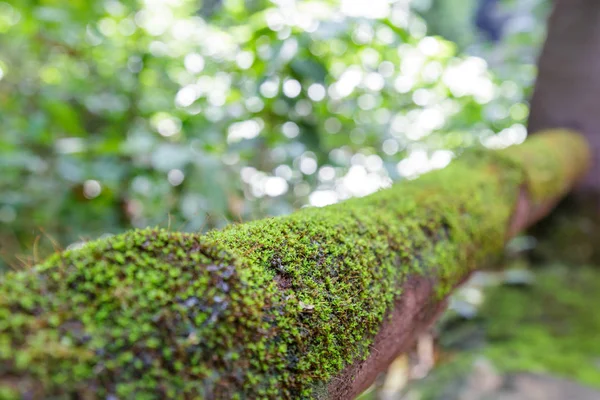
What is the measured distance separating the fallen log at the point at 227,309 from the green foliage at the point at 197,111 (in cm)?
68

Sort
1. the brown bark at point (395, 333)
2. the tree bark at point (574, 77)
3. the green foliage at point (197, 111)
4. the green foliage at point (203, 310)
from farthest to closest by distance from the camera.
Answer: the tree bark at point (574, 77), the green foliage at point (197, 111), the brown bark at point (395, 333), the green foliage at point (203, 310)

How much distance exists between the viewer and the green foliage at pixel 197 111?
1835mm

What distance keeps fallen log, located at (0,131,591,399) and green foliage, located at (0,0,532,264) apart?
681mm

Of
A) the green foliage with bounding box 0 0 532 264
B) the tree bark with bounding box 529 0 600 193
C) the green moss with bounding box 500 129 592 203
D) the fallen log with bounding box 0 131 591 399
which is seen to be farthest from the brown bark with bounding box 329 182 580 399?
the tree bark with bounding box 529 0 600 193

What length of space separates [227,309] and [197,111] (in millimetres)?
1720

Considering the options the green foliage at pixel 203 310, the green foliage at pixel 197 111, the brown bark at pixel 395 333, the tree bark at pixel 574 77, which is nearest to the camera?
the green foliage at pixel 203 310

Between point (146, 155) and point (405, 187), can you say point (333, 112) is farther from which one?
point (405, 187)

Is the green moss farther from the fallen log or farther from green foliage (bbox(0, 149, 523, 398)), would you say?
green foliage (bbox(0, 149, 523, 398))

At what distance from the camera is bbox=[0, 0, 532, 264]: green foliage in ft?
6.02

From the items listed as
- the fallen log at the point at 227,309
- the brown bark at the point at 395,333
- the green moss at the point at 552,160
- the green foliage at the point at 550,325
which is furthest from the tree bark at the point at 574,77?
the fallen log at the point at 227,309

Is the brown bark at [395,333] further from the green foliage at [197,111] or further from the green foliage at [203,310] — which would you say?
the green foliage at [197,111]

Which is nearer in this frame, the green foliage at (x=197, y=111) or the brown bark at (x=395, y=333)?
the brown bark at (x=395, y=333)

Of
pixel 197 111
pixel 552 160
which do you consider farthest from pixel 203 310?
pixel 552 160

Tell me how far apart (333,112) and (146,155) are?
1.00m
